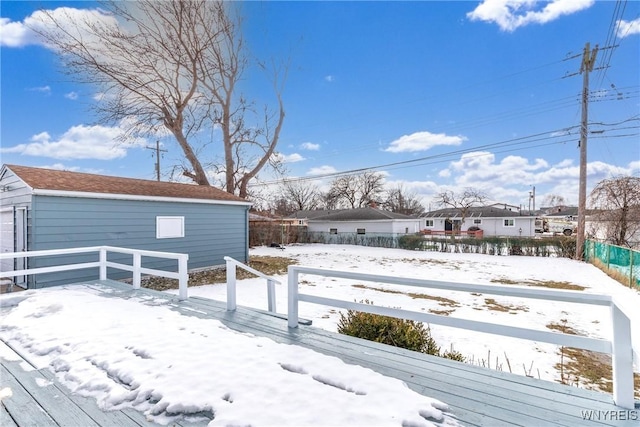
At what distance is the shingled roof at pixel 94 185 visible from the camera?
24.1ft

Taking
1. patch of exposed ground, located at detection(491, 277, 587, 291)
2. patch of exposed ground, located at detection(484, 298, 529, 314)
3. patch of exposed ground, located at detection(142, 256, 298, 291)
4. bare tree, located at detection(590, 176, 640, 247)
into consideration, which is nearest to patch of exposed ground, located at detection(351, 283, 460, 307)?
patch of exposed ground, located at detection(484, 298, 529, 314)

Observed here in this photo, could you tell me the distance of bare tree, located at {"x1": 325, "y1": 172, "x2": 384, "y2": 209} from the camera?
40.0 meters

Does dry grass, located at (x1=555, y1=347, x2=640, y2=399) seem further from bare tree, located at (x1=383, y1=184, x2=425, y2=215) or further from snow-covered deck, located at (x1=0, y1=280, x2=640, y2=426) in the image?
bare tree, located at (x1=383, y1=184, x2=425, y2=215)

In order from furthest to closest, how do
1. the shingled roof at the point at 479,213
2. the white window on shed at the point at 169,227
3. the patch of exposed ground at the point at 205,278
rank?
the shingled roof at the point at 479,213 < the white window on shed at the point at 169,227 < the patch of exposed ground at the point at 205,278

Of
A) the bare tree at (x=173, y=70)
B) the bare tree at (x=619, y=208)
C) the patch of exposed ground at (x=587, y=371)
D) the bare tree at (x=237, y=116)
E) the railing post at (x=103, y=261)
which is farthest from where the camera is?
the bare tree at (x=237, y=116)

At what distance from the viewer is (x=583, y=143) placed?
15305 millimetres

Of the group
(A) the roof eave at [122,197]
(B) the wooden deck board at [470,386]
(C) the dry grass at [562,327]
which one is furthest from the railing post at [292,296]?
(A) the roof eave at [122,197]

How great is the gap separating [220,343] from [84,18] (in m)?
17.4

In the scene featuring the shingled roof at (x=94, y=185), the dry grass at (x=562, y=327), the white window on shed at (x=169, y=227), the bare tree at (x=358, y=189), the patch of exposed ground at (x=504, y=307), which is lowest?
the patch of exposed ground at (x=504, y=307)

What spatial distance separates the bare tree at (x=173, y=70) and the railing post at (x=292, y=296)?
16.1 metres

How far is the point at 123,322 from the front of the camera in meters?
3.75

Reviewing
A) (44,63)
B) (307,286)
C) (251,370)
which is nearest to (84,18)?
(44,63)

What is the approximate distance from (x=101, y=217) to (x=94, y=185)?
0.97 metres

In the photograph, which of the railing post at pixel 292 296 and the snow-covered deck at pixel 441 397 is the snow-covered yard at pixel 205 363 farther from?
the railing post at pixel 292 296
